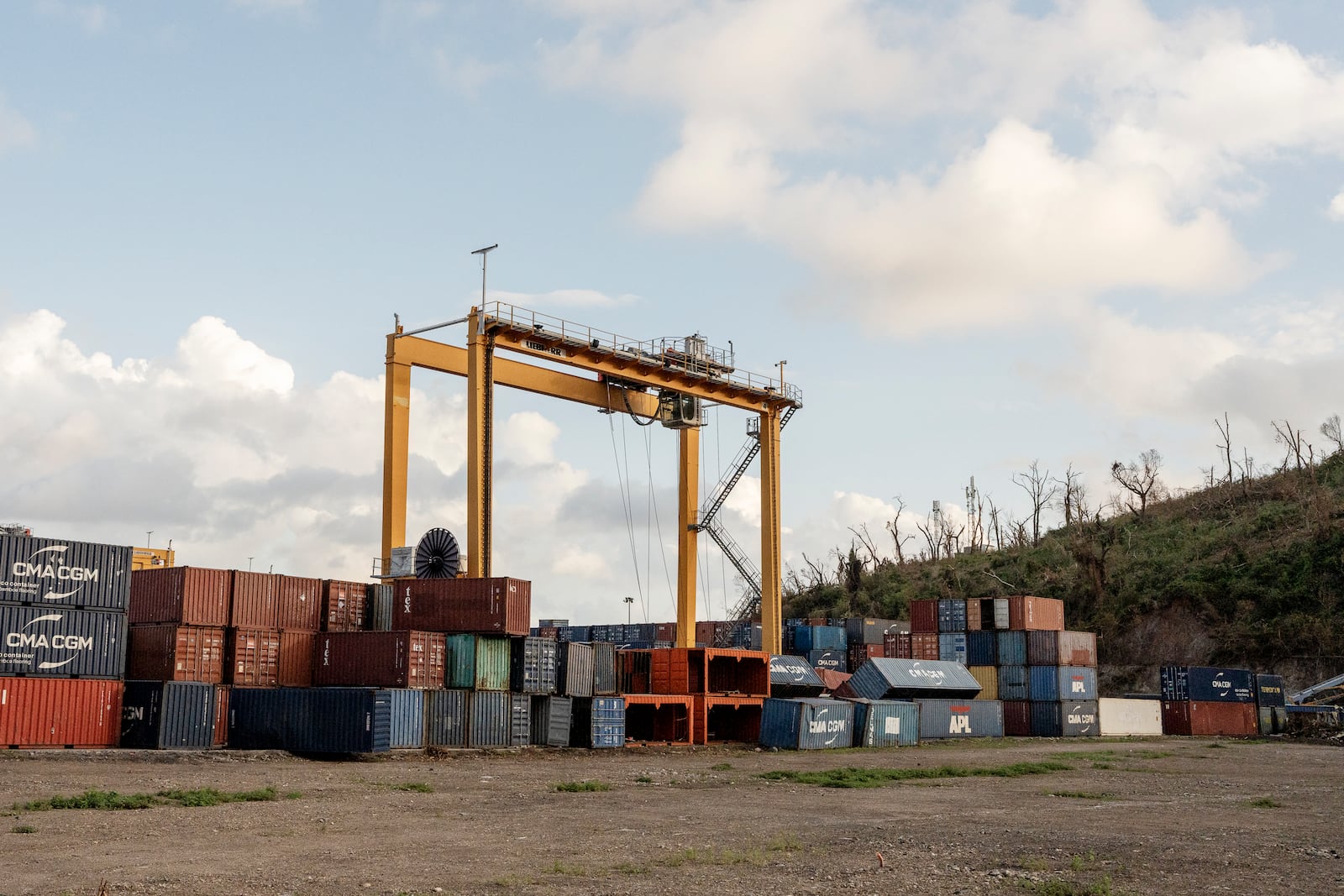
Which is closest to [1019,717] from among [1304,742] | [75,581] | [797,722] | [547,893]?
[1304,742]

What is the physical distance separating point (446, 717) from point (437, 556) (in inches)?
346

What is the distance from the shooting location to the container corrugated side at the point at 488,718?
3584 cm

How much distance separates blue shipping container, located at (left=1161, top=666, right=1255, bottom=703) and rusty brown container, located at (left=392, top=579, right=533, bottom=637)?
3417cm

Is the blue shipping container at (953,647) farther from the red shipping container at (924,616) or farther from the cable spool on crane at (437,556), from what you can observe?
the cable spool on crane at (437,556)

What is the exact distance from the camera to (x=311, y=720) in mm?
33000

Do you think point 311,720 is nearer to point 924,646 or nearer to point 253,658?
point 253,658

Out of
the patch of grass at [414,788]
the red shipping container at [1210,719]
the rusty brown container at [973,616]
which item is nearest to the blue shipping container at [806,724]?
the rusty brown container at [973,616]

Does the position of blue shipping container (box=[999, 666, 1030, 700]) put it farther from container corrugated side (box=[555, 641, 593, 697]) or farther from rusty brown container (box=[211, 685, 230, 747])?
rusty brown container (box=[211, 685, 230, 747])

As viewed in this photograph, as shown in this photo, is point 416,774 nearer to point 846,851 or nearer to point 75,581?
point 75,581

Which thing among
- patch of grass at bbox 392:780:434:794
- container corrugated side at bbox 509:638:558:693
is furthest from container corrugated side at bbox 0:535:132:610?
patch of grass at bbox 392:780:434:794

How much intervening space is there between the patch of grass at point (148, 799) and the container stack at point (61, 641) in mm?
9386

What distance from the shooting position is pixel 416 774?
28.5m

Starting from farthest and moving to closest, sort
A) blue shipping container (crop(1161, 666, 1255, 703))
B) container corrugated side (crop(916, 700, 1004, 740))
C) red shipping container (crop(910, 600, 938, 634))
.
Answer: red shipping container (crop(910, 600, 938, 634)) → blue shipping container (crop(1161, 666, 1255, 703)) → container corrugated side (crop(916, 700, 1004, 740))

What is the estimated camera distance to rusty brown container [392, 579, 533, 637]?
1478 inches
